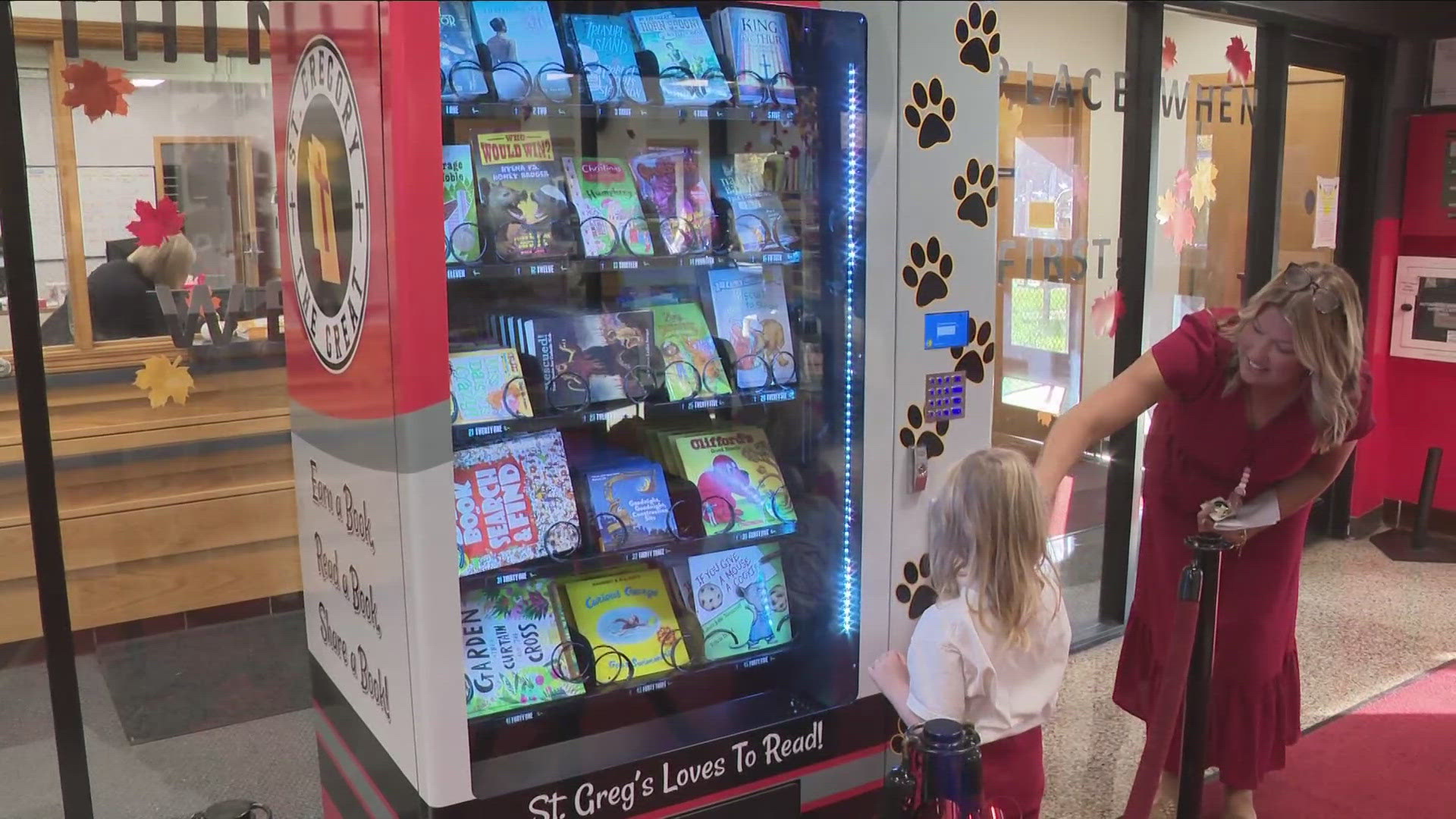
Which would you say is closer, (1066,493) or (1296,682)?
(1296,682)

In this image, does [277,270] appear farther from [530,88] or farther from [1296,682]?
[1296,682]

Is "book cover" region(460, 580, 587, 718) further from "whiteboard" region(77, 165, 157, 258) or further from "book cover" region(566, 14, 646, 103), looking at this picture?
"whiteboard" region(77, 165, 157, 258)

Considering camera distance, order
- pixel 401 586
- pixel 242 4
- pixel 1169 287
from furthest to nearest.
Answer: pixel 1169 287, pixel 242 4, pixel 401 586

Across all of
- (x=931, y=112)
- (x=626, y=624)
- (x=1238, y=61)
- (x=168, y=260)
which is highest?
(x=1238, y=61)

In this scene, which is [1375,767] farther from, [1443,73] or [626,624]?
[1443,73]

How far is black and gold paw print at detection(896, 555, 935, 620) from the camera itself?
8.41 ft

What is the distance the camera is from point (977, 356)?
260 cm

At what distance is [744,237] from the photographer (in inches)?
98.7

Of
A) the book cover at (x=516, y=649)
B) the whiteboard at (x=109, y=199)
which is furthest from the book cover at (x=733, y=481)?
the whiteboard at (x=109, y=199)

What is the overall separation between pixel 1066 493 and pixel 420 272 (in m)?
3.17

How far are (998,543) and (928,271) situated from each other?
0.72m

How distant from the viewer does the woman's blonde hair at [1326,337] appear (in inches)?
96.9

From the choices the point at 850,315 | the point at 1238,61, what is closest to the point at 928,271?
the point at 850,315

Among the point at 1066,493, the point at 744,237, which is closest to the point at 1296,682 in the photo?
the point at 1066,493
